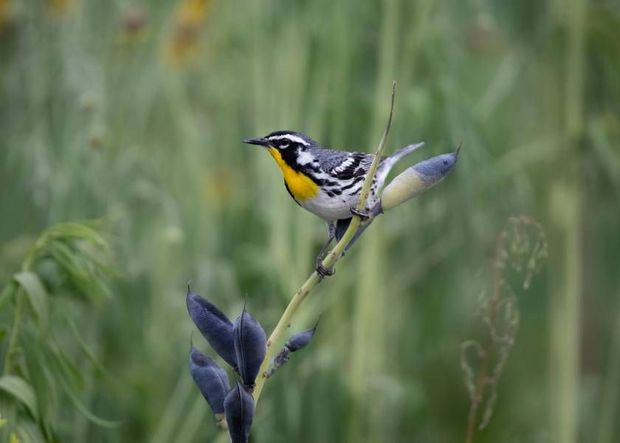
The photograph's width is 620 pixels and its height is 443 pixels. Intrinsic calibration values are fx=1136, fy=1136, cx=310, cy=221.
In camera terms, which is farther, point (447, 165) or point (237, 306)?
point (237, 306)

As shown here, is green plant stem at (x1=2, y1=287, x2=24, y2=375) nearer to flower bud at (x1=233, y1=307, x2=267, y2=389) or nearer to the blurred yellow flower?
flower bud at (x1=233, y1=307, x2=267, y2=389)

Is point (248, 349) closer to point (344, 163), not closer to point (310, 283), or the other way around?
point (310, 283)

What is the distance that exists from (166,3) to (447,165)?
211 centimetres

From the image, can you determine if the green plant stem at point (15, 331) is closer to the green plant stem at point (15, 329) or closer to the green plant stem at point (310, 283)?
the green plant stem at point (15, 329)

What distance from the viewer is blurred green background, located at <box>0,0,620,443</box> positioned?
2.33 meters

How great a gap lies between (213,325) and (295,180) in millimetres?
603

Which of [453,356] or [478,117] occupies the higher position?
[478,117]

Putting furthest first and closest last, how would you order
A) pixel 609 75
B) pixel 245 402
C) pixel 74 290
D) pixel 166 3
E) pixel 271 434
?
pixel 166 3, pixel 609 75, pixel 271 434, pixel 74 290, pixel 245 402

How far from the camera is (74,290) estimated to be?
1.46 metres

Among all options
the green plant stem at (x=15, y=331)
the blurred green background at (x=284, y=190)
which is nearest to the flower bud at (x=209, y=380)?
the green plant stem at (x=15, y=331)

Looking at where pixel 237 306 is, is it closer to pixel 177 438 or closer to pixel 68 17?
pixel 177 438

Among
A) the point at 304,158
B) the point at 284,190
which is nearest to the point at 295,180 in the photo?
the point at 304,158

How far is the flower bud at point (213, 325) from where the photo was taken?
35.4 inches

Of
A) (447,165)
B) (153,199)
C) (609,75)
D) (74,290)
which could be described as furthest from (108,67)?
(447,165)
